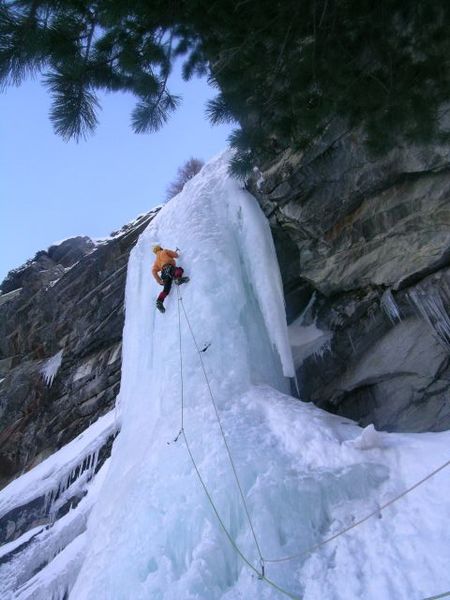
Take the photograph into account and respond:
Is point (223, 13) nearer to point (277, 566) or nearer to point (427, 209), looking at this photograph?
point (427, 209)

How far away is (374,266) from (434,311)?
86 centimetres

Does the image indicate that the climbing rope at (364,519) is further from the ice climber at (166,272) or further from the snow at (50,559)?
Answer: the ice climber at (166,272)

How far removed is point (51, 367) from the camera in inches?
356

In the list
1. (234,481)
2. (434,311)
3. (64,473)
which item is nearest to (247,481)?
(234,481)

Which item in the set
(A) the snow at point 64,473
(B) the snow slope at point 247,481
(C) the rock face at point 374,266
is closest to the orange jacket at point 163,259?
(B) the snow slope at point 247,481

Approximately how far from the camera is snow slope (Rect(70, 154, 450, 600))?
96.7 inches

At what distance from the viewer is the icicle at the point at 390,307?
210 inches

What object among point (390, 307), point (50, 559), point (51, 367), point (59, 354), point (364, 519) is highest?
point (59, 354)

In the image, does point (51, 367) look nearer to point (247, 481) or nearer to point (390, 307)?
point (390, 307)

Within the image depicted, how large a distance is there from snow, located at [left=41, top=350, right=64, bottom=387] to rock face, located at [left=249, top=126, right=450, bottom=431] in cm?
536

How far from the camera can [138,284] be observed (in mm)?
6941

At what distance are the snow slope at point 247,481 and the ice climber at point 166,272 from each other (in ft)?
0.40

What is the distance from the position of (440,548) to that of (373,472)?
723 millimetres

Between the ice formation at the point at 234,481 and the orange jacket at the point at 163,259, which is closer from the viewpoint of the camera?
the ice formation at the point at 234,481
